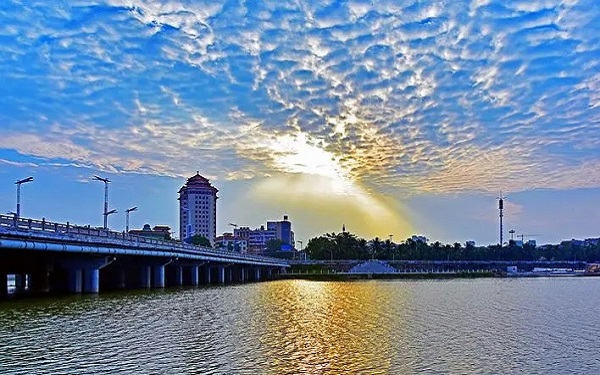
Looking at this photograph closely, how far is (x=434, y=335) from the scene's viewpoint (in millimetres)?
36438

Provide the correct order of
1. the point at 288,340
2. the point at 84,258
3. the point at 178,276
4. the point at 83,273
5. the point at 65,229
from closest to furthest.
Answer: the point at 288,340 < the point at 65,229 < the point at 84,258 < the point at 83,273 < the point at 178,276

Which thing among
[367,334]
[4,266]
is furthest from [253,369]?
[4,266]

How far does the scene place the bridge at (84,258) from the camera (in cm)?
5181

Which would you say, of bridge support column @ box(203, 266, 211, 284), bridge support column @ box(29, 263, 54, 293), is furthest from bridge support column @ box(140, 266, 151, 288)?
bridge support column @ box(203, 266, 211, 284)

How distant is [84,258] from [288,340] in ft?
120

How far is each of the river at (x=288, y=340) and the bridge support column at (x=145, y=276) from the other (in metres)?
30.9

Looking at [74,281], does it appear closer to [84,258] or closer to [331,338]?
[84,258]

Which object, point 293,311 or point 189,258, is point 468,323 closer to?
point 293,311

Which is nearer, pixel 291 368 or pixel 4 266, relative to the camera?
pixel 291 368

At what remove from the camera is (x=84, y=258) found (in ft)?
212

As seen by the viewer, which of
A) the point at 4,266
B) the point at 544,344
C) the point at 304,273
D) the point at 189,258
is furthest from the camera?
the point at 304,273

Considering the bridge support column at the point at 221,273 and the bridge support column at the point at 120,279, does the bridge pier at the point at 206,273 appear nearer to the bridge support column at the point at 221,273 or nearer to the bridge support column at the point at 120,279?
the bridge support column at the point at 221,273

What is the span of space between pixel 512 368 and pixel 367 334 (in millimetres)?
11474

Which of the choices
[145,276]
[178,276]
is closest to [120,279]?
[145,276]
